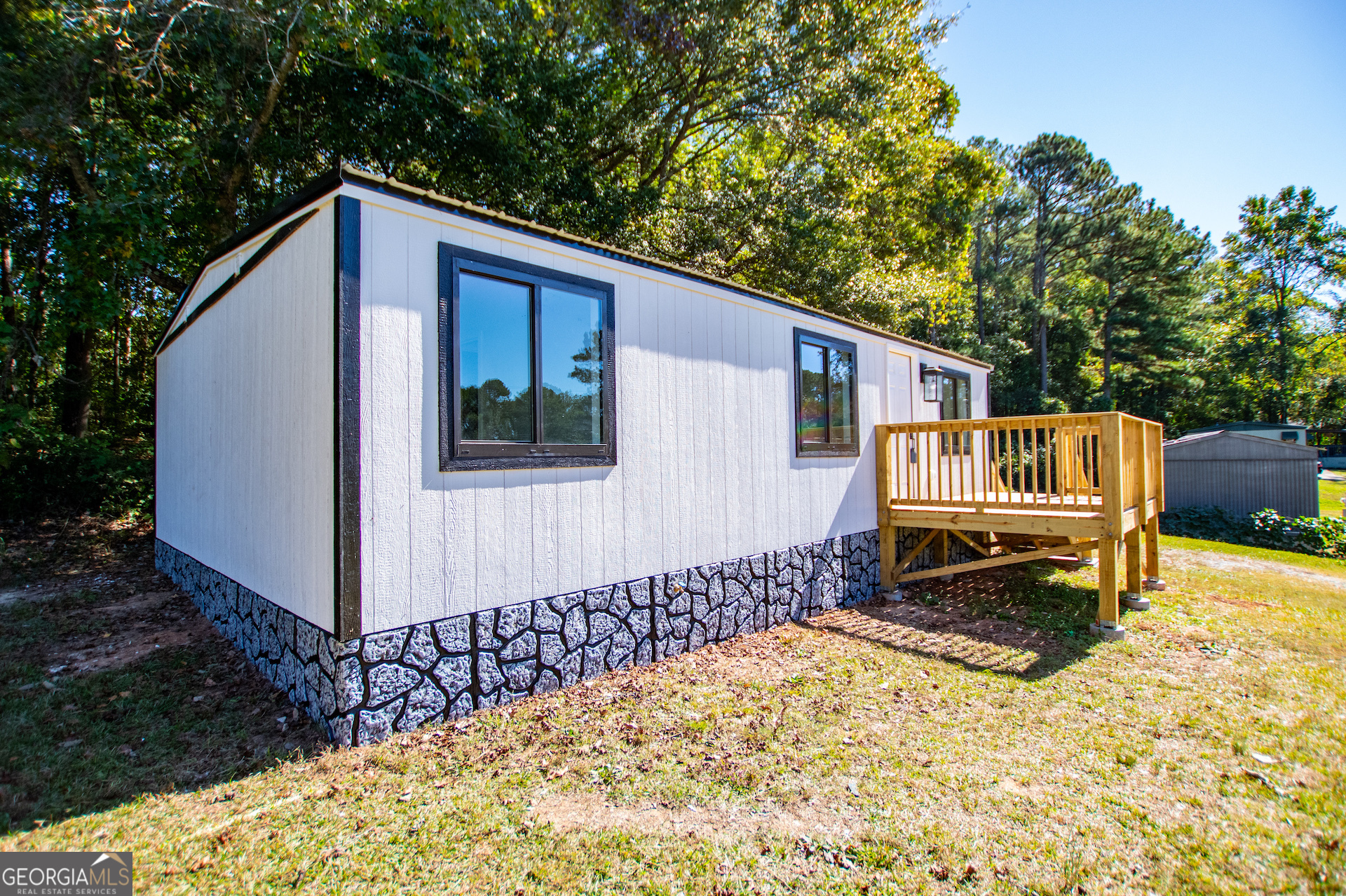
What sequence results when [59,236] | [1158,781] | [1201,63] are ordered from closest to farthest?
[1158,781] < [59,236] < [1201,63]

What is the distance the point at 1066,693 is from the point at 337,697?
14.6ft

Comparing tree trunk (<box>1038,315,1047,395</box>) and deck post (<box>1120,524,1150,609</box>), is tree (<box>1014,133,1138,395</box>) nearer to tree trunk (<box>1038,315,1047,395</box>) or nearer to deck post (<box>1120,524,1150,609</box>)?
tree trunk (<box>1038,315,1047,395</box>)

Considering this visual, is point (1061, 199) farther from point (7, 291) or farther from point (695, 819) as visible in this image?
point (7, 291)

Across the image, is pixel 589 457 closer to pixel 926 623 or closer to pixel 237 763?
pixel 237 763

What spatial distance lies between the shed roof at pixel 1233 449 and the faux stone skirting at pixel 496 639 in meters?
12.5

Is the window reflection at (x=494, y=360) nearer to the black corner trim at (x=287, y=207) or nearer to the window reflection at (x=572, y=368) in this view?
the window reflection at (x=572, y=368)

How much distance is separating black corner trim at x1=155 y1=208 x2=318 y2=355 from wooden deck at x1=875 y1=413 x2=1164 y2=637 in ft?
17.7

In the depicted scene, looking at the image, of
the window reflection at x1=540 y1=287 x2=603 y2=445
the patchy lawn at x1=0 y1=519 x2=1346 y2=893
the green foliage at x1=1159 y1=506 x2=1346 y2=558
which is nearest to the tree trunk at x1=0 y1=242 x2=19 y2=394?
the patchy lawn at x1=0 y1=519 x2=1346 y2=893

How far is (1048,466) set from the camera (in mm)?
5410

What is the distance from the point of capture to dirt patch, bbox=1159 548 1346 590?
7.93 meters

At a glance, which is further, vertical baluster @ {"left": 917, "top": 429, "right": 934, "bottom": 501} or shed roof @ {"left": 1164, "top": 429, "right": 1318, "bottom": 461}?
shed roof @ {"left": 1164, "top": 429, "right": 1318, "bottom": 461}

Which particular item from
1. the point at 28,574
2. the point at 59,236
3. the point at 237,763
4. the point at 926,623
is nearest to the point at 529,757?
the point at 237,763

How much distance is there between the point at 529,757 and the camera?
3.09 m

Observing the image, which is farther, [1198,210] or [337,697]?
[1198,210]
